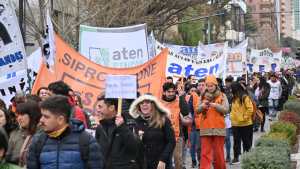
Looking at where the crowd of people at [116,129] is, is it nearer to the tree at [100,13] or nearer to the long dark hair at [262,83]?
the long dark hair at [262,83]

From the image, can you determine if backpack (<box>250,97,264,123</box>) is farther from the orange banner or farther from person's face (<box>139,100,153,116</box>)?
person's face (<box>139,100,153,116</box>)

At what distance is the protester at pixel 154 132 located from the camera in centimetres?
853

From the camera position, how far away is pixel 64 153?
5816 millimetres

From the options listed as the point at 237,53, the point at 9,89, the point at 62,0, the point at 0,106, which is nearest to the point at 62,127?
the point at 0,106

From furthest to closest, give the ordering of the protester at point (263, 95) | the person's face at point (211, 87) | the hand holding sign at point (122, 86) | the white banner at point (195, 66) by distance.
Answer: the protester at point (263, 95) → the white banner at point (195, 66) → the person's face at point (211, 87) → the hand holding sign at point (122, 86)

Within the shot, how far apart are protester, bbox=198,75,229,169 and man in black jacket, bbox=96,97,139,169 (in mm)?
3870

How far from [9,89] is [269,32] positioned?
111 meters

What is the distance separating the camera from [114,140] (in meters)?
7.39

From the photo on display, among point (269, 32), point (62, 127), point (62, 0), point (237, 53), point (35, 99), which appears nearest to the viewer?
point (62, 127)

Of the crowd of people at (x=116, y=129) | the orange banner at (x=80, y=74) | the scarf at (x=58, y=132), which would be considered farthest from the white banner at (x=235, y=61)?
the scarf at (x=58, y=132)

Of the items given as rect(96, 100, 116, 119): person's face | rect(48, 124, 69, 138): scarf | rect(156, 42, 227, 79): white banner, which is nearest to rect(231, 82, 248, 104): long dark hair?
rect(96, 100, 116, 119): person's face

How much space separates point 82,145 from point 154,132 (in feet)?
9.30

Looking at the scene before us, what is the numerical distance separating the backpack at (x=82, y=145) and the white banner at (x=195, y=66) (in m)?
14.4

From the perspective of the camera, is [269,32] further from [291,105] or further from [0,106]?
[0,106]
